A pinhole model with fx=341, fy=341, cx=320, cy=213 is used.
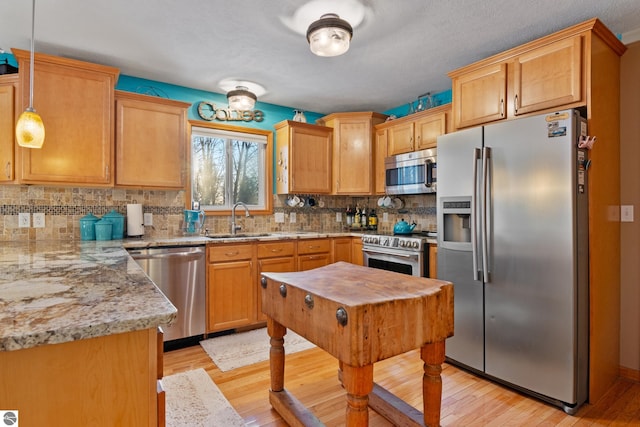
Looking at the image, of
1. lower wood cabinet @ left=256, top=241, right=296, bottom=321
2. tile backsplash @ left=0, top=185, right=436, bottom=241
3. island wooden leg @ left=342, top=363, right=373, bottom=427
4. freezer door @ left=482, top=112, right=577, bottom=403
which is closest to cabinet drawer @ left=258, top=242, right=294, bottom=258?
lower wood cabinet @ left=256, top=241, right=296, bottom=321

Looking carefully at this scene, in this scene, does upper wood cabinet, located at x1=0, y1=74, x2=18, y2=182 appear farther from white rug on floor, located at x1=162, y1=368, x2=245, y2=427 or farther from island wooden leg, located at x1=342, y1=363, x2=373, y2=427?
island wooden leg, located at x1=342, y1=363, x2=373, y2=427

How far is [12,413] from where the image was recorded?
2.37ft

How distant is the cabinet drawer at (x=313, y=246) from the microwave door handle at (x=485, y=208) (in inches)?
72.9

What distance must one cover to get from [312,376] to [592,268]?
6.64ft

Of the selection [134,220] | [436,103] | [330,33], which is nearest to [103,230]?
[134,220]

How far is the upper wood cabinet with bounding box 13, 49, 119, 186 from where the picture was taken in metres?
2.62

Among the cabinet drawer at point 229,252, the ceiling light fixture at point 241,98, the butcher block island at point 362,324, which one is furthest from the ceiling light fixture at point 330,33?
the cabinet drawer at point 229,252

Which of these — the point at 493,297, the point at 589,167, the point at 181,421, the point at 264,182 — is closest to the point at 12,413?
the point at 181,421

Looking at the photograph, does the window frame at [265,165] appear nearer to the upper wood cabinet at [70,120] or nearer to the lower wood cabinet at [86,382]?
the upper wood cabinet at [70,120]

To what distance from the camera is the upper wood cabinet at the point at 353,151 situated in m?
4.27

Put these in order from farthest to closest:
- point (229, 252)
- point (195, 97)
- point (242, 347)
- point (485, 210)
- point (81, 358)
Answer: point (195, 97) < point (229, 252) < point (242, 347) < point (485, 210) < point (81, 358)

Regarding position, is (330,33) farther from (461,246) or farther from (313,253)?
(313,253)

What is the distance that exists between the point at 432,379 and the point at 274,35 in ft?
8.24

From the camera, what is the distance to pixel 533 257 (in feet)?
7.25
